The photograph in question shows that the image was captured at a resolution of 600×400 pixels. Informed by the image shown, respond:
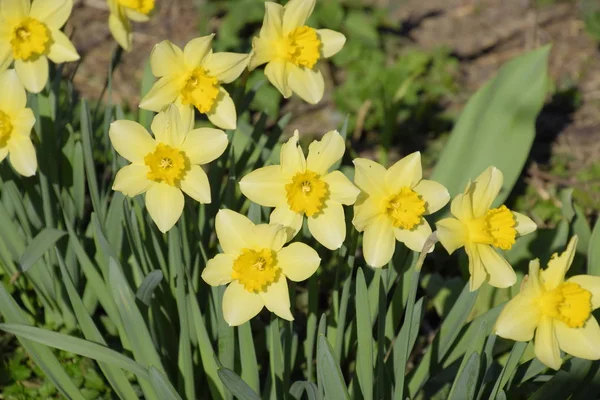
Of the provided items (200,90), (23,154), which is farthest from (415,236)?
(23,154)

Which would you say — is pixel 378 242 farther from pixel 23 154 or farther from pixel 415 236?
pixel 23 154

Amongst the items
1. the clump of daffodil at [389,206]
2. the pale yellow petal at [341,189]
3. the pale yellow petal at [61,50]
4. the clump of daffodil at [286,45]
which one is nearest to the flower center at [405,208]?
the clump of daffodil at [389,206]

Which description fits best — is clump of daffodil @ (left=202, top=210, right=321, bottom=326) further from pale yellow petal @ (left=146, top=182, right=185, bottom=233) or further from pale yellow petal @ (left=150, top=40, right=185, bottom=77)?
pale yellow petal @ (left=150, top=40, right=185, bottom=77)

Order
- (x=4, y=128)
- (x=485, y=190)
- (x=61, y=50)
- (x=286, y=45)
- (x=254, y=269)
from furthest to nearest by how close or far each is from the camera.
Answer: (x=61, y=50)
(x=286, y=45)
(x=4, y=128)
(x=485, y=190)
(x=254, y=269)

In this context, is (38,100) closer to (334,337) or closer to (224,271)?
(224,271)

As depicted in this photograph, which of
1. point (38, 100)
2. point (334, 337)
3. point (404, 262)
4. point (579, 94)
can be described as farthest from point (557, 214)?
point (38, 100)
